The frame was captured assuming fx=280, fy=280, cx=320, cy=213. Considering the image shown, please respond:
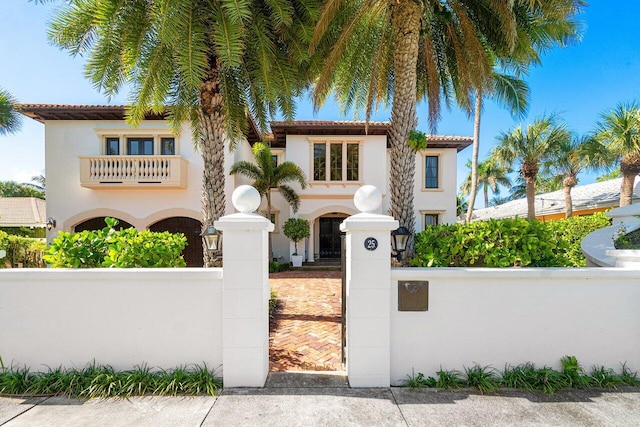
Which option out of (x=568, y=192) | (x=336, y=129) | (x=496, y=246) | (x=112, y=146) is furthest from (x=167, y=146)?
(x=568, y=192)

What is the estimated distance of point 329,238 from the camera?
17.1 meters

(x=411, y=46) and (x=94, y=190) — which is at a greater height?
(x=411, y=46)

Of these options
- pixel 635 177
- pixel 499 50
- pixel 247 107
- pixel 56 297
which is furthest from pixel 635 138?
Answer: pixel 56 297

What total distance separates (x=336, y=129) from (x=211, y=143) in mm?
9472

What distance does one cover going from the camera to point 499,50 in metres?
6.54

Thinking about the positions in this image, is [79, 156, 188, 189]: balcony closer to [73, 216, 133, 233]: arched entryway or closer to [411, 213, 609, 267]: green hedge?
[73, 216, 133, 233]: arched entryway

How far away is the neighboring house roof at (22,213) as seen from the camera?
842 inches

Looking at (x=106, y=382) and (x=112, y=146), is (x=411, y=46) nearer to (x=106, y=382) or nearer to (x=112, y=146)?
(x=106, y=382)

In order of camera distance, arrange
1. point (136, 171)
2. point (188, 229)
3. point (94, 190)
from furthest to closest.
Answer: point (188, 229)
point (94, 190)
point (136, 171)

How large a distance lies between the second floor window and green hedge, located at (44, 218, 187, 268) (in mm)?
11477

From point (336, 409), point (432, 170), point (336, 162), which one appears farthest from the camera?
point (432, 170)

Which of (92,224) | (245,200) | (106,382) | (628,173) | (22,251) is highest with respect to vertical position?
(628,173)

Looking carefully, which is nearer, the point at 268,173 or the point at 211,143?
the point at 211,143

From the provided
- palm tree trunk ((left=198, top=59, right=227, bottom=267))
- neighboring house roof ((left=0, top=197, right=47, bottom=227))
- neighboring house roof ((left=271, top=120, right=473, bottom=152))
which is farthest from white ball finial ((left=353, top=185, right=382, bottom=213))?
neighboring house roof ((left=0, top=197, right=47, bottom=227))
